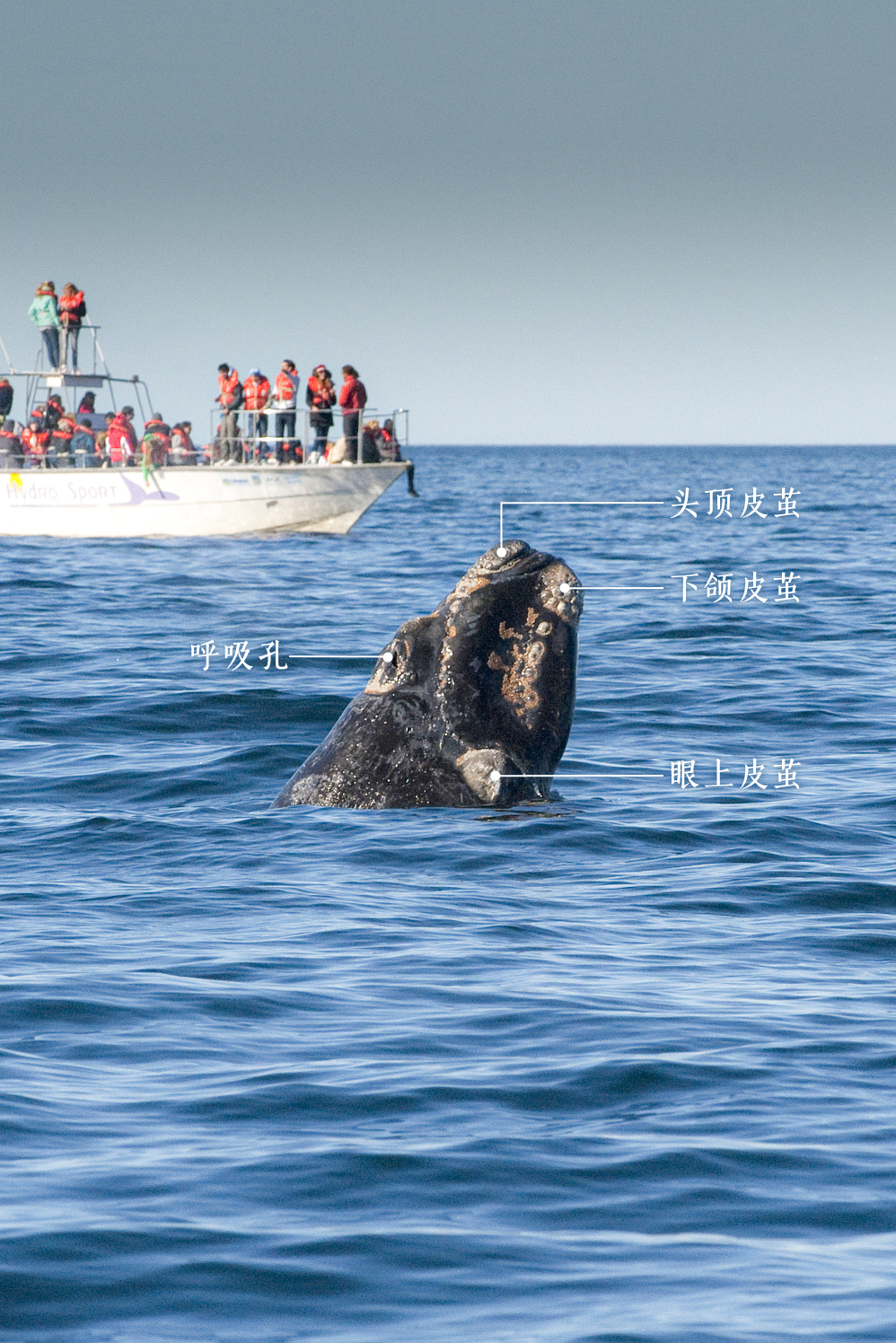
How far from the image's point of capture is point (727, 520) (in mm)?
62562

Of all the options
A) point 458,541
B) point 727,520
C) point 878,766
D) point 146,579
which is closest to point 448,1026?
point 878,766

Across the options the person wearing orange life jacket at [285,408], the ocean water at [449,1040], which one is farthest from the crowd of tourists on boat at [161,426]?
the ocean water at [449,1040]

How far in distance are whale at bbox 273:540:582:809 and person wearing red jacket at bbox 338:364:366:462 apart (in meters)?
30.5

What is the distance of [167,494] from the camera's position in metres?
43.1

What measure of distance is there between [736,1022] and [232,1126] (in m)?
2.40

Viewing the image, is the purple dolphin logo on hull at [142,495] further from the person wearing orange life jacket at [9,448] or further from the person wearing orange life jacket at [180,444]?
the person wearing orange life jacket at [9,448]

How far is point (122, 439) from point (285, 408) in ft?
13.4

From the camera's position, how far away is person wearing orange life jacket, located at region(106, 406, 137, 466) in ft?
139

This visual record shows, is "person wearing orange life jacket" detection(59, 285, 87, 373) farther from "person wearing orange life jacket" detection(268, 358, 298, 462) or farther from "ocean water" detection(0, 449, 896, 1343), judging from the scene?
"ocean water" detection(0, 449, 896, 1343)

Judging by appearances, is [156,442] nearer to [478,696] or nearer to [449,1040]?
[478,696]

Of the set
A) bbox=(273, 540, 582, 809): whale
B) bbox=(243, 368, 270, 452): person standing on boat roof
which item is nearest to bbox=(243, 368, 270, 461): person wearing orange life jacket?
bbox=(243, 368, 270, 452): person standing on boat roof

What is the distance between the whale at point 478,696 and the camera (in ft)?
34.6

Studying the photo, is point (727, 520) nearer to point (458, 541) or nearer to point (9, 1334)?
point (458, 541)

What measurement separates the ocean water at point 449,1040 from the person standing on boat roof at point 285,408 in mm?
23449
